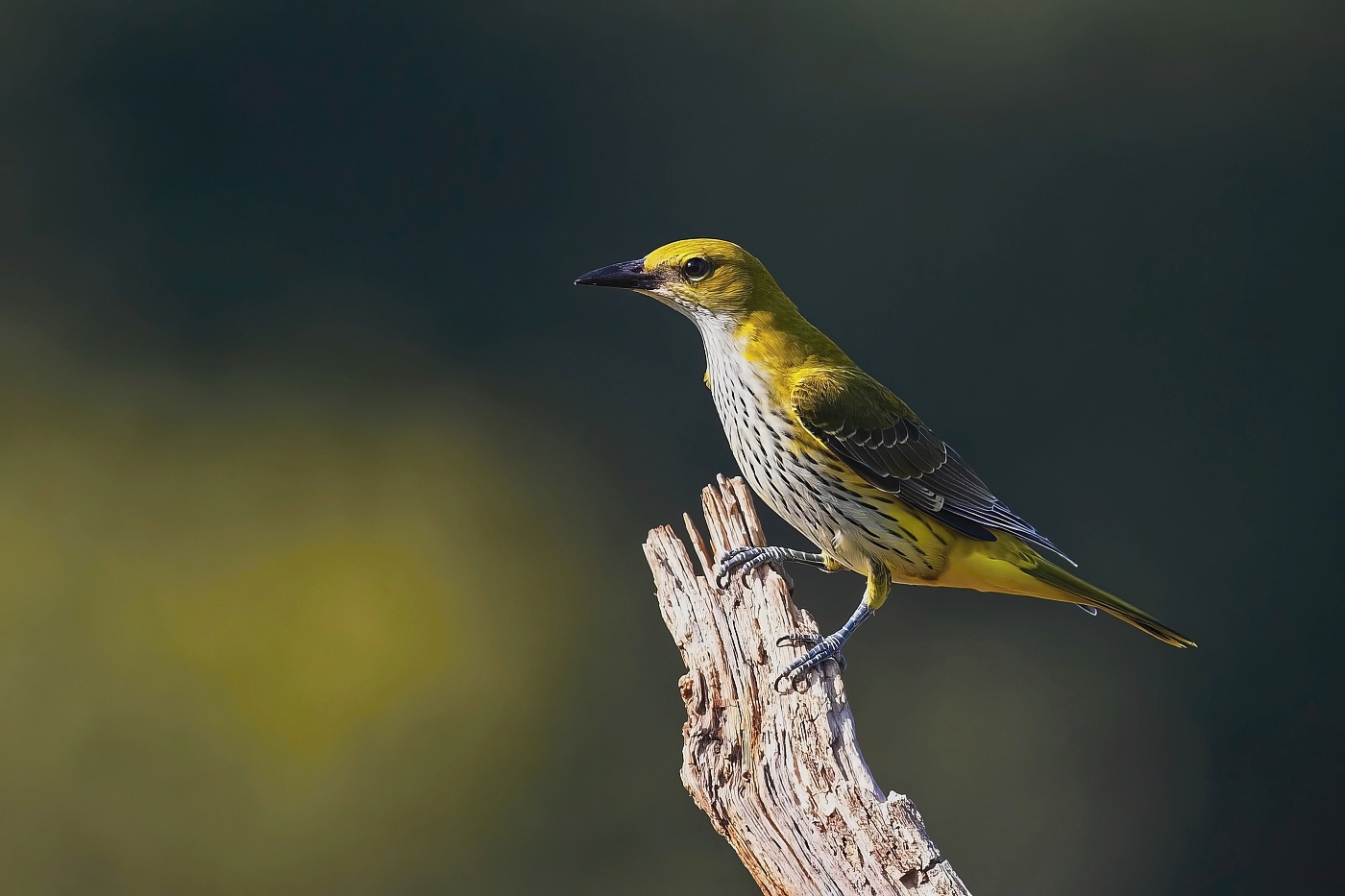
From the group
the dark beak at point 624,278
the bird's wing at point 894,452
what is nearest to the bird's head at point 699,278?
the dark beak at point 624,278

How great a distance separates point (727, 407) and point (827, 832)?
82 cm

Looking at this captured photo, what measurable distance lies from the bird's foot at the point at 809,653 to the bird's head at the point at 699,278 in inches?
24.5

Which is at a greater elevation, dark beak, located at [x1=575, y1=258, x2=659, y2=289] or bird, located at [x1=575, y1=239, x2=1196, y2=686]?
dark beak, located at [x1=575, y1=258, x2=659, y2=289]

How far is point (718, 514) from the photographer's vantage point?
2.22 m

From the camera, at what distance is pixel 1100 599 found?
2.16 m

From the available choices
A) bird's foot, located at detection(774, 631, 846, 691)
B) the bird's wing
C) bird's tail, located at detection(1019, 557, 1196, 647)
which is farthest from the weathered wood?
bird's tail, located at detection(1019, 557, 1196, 647)

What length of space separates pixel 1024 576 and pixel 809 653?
546 mm

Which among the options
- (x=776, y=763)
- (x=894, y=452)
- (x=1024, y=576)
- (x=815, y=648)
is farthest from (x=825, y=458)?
(x=776, y=763)

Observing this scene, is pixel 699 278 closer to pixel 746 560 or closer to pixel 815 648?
pixel 746 560

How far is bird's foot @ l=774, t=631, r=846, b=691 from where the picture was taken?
1900 millimetres

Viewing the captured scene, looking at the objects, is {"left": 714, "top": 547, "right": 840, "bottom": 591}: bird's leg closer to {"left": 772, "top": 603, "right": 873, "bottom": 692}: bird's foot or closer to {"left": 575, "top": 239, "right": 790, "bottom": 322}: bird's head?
{"left": 772, "top": 603, "right": 873, "bottom": 692}: bird's foot

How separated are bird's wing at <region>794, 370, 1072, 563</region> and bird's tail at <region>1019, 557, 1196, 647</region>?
53 millimetres

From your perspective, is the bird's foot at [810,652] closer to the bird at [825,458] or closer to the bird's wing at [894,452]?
the bird at [825,458]

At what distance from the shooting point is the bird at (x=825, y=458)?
210 cm
